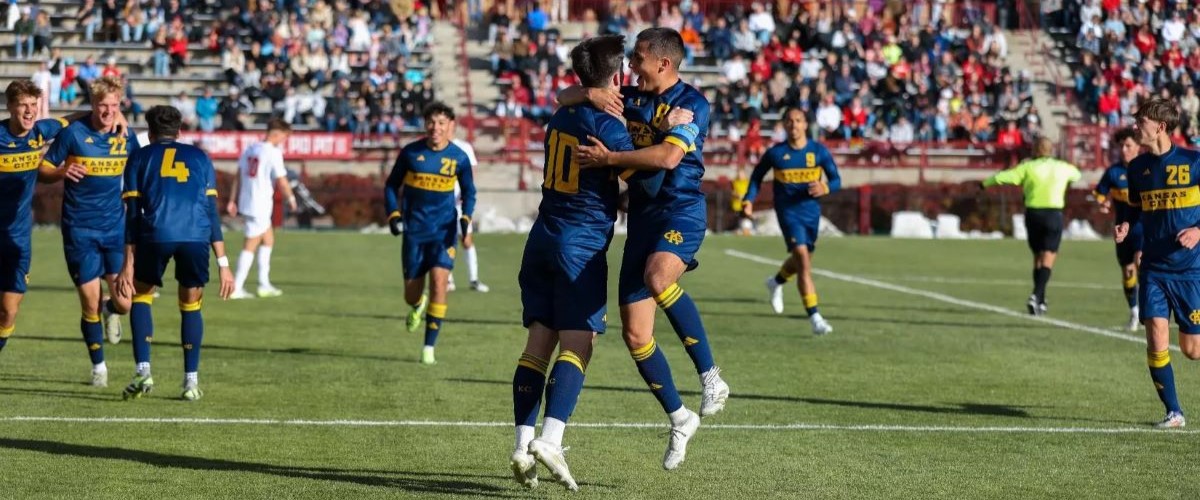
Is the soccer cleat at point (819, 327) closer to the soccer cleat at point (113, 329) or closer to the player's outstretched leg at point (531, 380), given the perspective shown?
the soccer cleat at point (113, 329)

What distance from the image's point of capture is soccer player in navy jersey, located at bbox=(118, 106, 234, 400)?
10.8 metres

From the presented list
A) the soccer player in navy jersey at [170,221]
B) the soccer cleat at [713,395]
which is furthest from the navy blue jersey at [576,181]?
the soccer player in navy jersey at [170,221]

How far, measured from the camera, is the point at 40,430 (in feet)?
31.9

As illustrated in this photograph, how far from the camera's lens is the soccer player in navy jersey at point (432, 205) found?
13.8 m

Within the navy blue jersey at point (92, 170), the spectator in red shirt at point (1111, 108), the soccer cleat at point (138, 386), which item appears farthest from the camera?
the spectator in red shirt at point (1111, 108)

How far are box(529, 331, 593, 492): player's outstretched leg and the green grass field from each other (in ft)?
1.46

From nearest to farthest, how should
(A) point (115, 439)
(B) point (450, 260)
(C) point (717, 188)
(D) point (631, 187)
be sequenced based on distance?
(D) point (631, 187), (A) point (115, 439), (B) point (450, 260), (C) point (717, 188)

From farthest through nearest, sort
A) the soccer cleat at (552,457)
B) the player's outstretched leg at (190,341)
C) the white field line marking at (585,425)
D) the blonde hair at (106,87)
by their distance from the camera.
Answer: the blonde hair at (106,87) < the player's outstretched leg at (190,341) < the white field line marking at (585,425) < the soccer cleat at (552,457)

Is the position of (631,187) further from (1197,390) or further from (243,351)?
(243,351)

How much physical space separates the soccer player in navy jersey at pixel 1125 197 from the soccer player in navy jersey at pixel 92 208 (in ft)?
29.4

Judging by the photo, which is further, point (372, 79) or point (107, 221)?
point (372, 79)

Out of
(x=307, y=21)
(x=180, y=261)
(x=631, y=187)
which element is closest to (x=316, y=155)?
(x=307, y=21)

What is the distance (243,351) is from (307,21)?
32.1 m

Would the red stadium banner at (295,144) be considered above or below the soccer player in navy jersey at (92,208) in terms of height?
below
